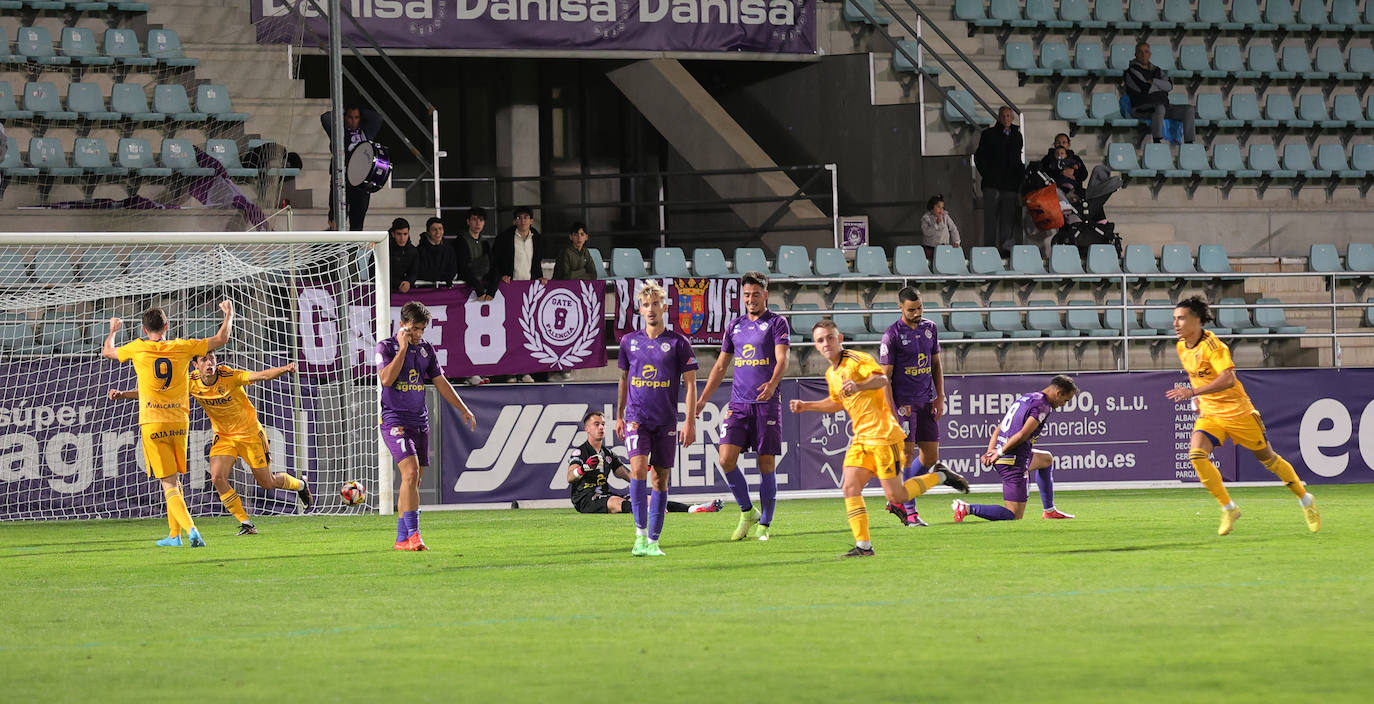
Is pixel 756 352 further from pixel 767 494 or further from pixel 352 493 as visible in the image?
pixel 352 493

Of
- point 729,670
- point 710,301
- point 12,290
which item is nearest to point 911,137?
point 710,301

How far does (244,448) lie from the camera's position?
15070 millimetres

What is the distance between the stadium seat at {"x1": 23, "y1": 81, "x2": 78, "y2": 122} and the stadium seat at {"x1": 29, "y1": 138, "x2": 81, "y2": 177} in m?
0.47

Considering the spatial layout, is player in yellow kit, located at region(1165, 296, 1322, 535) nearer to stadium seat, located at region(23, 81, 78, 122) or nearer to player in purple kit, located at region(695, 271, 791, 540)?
player in purple kit, located at region(695, 271, 791, 540)

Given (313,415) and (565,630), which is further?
(313,415)

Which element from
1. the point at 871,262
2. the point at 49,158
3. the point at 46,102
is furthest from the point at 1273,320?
the point at 46,102

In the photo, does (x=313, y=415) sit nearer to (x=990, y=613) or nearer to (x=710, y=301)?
(x=710, y=301)

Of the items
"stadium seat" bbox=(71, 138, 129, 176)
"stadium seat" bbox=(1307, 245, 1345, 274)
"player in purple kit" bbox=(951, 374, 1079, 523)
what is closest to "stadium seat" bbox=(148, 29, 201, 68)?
"stadium seat" bbox=(71, 138, 129, 176)

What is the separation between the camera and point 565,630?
25.2ft

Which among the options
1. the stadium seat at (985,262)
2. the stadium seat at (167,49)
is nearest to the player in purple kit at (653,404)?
the stadium seat at (985,262)

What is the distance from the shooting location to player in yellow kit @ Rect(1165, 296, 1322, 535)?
1230 cm

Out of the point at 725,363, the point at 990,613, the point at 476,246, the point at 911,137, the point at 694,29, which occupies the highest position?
the point at 694,29

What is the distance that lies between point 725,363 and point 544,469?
6.06 meters

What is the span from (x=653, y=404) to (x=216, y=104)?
12718mm
